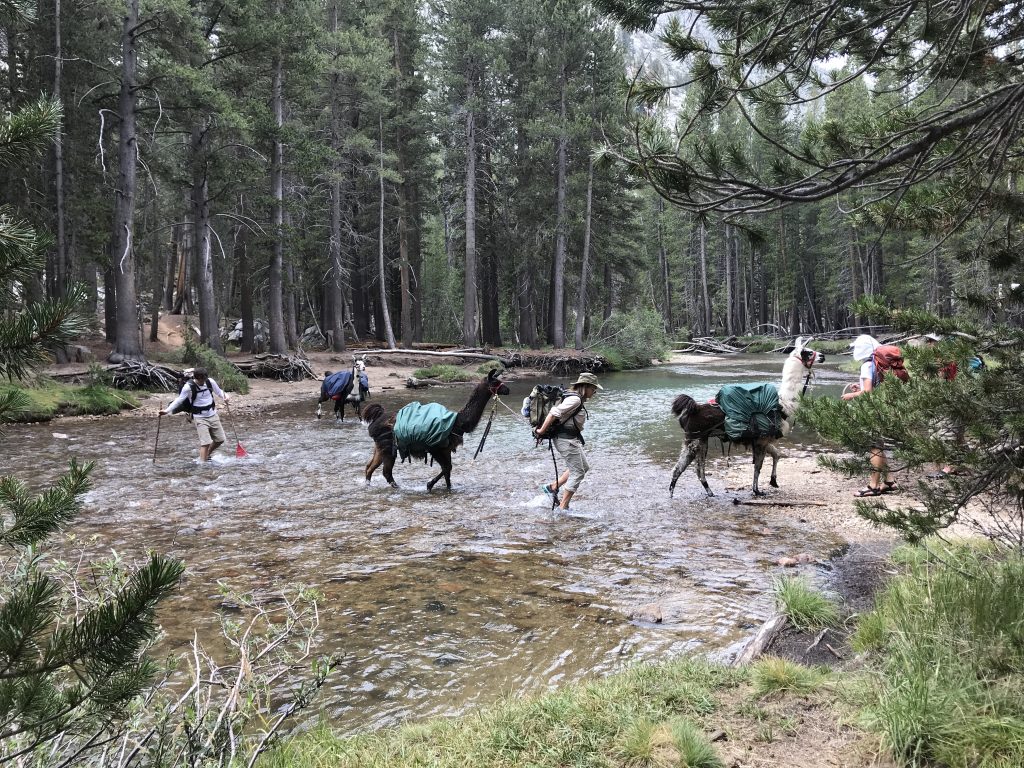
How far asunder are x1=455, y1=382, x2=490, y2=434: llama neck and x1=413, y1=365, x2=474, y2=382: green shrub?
713 inches

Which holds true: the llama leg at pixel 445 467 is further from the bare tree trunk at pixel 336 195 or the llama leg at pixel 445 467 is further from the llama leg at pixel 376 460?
the bare tree trunk at pixel 336 195

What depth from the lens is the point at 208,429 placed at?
12.7 m

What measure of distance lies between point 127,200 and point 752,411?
799 inches

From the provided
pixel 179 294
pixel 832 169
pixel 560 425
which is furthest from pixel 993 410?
pixel 179 294

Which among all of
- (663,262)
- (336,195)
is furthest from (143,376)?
(663,262)

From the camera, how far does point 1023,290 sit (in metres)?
3.78

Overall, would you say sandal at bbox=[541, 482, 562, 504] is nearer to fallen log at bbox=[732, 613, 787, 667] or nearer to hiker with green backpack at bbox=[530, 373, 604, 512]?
hiker with green backpack at bbox=[530, 373, 604, 512]

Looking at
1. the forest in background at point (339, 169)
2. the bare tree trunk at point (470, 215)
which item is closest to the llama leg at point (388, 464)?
the forest in background at point (339, 169)

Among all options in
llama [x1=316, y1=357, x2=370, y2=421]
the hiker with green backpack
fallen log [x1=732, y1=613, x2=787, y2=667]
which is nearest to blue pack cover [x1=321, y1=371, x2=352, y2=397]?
llama [x1=316, y1=357, x2=370, y2=421]

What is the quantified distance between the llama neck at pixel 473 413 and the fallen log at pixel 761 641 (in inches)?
239

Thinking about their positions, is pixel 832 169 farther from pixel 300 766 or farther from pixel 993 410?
pixel 300 766

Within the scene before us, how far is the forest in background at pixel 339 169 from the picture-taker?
22266mm

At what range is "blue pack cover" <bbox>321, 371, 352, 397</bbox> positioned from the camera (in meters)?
17.8

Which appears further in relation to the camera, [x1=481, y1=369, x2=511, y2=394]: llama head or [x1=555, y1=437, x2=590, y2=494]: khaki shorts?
[x1=481, y1=369, x2=511, y2=394]: llama head
